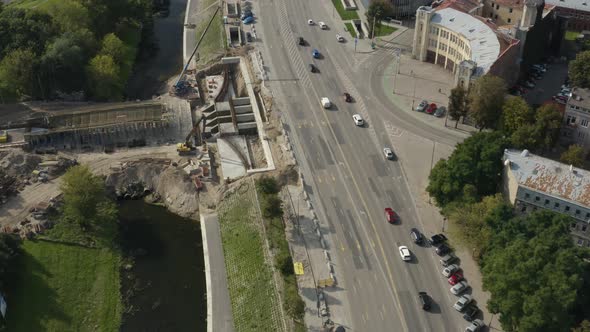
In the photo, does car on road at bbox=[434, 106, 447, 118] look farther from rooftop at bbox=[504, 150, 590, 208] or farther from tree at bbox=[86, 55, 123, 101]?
tree at bbox=[86, 55, 123, 101]

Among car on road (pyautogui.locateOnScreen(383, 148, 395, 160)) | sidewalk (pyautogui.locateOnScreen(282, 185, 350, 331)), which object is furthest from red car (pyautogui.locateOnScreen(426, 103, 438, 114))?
sidewalk (pyautogui.locateOnScreen(282, 185, 350, 331))

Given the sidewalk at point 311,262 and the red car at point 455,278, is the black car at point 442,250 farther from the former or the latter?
the sidewalk at point 311,262

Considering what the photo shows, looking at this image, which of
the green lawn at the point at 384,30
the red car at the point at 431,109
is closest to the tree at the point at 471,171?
the red car at the point at 431,109

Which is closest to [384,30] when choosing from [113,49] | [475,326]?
[113,49]

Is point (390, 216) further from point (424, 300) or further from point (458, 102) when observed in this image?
point (458, 102)

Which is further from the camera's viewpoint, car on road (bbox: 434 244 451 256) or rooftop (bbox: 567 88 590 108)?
rooftop (bbox: 567 88 590 108)

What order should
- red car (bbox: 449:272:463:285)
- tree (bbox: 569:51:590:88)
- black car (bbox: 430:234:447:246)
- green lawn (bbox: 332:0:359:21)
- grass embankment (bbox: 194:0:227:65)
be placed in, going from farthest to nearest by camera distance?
green lawn (bbox: 332:0:359:21) < grass embankment (bbox: 194:0:227:65) < tree (bbox: 569:51:590:88) < black car (bbox: 430:234:447:246) < red car (bbox: 449:272:463:285)
